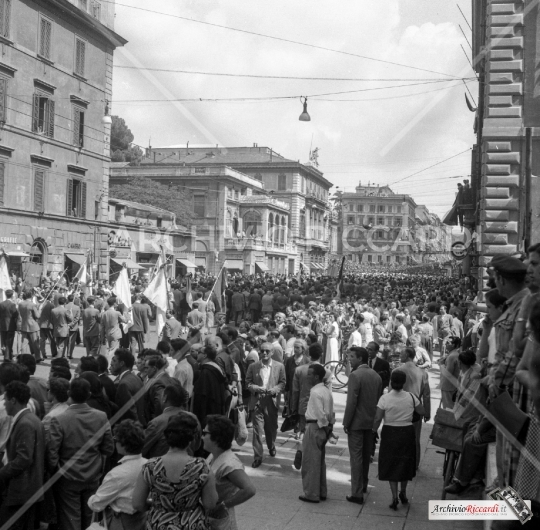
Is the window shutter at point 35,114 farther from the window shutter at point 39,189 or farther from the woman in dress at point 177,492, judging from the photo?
the woman in dress at point 177,492

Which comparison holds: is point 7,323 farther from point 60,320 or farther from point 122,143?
point 122,143

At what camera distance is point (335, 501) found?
7.78 m

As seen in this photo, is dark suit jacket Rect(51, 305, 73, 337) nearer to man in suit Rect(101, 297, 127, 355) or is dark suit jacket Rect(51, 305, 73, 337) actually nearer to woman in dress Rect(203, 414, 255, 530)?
man in suit Rect(101, 297, 127, 355)

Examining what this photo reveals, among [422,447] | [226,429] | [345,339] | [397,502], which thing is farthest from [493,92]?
[226,429]

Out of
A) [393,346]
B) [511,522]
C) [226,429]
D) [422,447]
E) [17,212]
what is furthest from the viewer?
[17,212]

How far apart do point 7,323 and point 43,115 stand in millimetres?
19915

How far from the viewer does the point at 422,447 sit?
1049cm

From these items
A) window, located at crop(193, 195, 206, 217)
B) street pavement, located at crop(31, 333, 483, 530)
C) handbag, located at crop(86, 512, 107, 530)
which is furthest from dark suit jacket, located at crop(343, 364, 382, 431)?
window, located at crop(193, 195, 206, 217)

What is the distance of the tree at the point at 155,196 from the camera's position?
58719 millimetres

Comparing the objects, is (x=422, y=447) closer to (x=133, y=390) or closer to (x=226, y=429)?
(x=133, y=390)

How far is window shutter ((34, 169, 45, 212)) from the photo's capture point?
32.4 m

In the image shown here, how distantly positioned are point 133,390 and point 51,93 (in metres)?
29.0

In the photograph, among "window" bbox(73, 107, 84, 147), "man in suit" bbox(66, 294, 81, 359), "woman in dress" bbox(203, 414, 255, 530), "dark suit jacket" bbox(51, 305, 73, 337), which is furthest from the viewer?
"window" bbox(73, 107, 84, 147)

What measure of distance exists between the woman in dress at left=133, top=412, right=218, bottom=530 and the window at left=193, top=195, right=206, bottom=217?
63.8m
